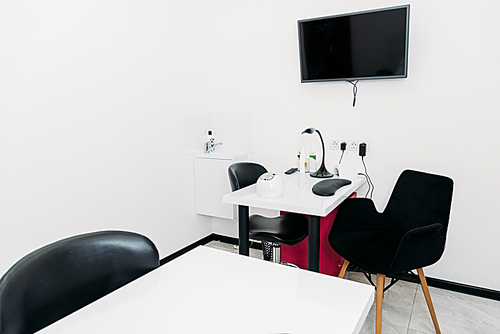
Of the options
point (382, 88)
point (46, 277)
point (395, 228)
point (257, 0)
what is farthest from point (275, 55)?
point (46, 277)

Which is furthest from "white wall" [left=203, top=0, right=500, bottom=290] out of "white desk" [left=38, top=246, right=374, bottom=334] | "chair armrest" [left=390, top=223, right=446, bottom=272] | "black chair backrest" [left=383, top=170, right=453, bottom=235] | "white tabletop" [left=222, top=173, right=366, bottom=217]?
"white desk" [left=38, top=246, right=374, bottom=334]

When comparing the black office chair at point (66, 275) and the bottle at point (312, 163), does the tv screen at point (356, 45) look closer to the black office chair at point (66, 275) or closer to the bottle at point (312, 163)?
the bottle at point (312, 163)

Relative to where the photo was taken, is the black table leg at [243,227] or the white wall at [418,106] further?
the white wall at [418,106]

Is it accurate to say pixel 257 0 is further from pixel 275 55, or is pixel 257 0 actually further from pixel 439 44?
pixel 439 44

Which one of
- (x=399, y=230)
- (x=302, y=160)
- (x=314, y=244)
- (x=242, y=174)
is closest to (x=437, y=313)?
(x=399, y=230)

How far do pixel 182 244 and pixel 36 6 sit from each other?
6.92 feet

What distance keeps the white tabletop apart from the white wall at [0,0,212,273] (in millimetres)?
931

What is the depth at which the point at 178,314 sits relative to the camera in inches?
34.5

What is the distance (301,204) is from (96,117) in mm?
1484

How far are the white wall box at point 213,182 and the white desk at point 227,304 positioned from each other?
6.66 feet

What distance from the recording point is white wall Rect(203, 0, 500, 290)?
238cm

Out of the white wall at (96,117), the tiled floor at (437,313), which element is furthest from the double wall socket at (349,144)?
the white wall at (96,117)

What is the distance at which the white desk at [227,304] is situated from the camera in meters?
0.83

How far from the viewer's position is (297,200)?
2.04 metres
